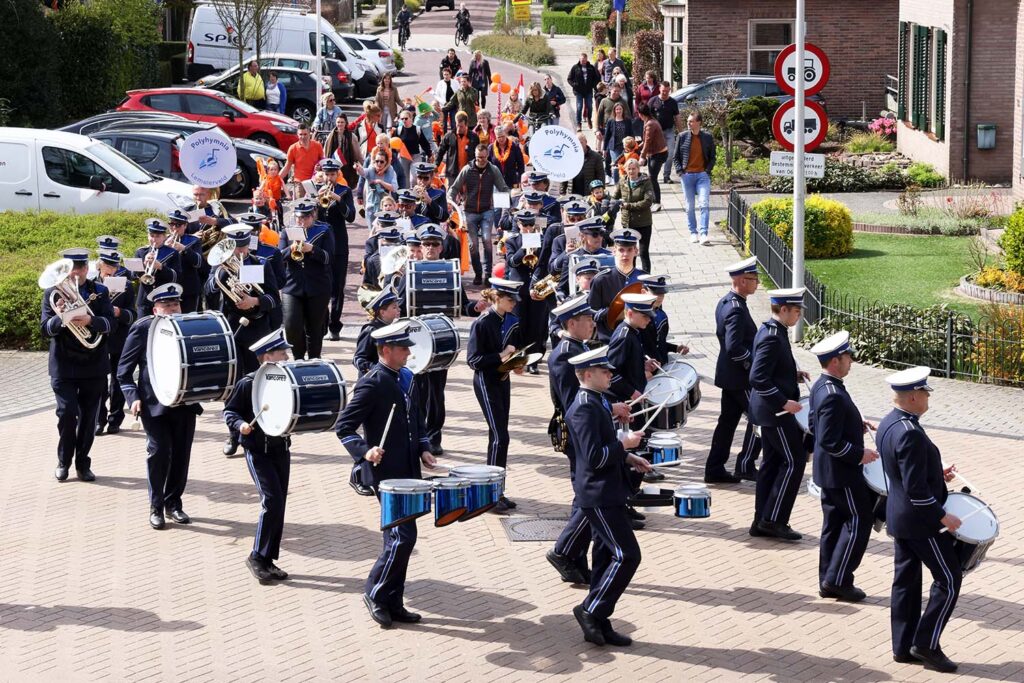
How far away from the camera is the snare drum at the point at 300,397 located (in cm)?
1009

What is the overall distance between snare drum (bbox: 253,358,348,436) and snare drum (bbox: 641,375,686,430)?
284 cm

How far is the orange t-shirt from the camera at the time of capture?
21.7 m

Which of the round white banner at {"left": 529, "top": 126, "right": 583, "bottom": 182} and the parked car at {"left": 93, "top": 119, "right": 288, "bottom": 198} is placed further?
the parked car at {"left": 93, "top": 119, "right": 288, "bottom": 198}

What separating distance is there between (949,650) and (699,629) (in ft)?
→ 4.96

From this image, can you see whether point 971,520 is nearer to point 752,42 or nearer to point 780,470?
point 780,470

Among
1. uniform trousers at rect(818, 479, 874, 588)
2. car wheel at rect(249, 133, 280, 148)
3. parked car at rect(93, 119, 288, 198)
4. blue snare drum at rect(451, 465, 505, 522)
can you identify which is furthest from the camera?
car wheel at rect(249, 133, 280, 148)

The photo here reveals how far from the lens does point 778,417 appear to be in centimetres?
1145

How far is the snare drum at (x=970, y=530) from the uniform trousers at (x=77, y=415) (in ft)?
A: 23.9

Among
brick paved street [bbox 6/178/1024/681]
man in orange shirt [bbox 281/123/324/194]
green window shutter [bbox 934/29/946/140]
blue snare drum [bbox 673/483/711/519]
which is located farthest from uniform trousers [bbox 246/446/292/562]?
green window shutter [bbox 934/29/946/140]

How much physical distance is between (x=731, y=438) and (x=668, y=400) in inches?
44.1

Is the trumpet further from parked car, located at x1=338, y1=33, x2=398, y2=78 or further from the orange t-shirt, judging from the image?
parked car, located at x1=338, y1=33, x2=398, y2=78

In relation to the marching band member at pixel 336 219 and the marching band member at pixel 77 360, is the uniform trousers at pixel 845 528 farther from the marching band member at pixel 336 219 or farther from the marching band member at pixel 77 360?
the marching band member at pixel 336 219

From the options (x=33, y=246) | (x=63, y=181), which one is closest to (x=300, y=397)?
(x=33, y=246)

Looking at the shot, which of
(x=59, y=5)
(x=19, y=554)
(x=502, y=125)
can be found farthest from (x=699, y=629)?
(x=59, y=5)
